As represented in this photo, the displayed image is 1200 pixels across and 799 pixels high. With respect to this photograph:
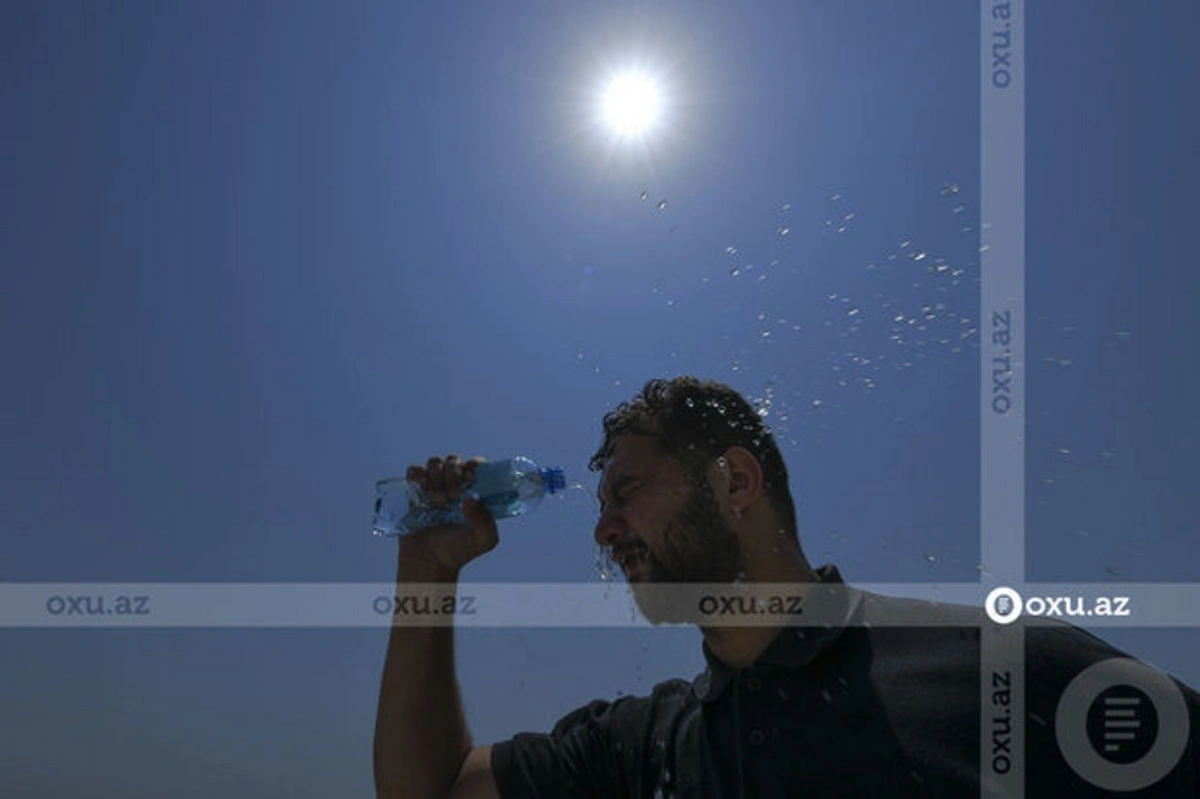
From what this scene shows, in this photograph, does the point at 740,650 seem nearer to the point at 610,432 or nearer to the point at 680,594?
the point at 680,594

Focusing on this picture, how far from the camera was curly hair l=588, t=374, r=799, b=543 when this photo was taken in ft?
12.2

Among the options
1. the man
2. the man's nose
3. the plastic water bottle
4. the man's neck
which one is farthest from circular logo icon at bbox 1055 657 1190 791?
the plastic water bottle

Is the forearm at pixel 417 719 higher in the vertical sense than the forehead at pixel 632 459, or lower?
lower

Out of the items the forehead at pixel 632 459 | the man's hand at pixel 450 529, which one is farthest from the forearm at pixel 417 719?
the forehead at pixel 632 459

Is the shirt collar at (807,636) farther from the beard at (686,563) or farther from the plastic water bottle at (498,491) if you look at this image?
the plastic water bottle at (498,491)

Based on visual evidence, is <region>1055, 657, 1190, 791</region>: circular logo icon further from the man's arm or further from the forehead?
the man's arm

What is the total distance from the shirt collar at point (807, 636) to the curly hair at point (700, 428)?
0.34 meters

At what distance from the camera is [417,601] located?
365cm

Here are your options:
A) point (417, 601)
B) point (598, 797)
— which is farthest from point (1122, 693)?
point (417, 601)

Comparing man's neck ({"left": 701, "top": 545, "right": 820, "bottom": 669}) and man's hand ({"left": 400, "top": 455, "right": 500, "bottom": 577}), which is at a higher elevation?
man's hand ({"left": 400, "top": 455, "right": 500, "bottom": 577})

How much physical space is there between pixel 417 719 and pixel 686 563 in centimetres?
112

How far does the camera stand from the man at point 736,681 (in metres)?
2.78

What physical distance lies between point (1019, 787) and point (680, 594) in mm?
1212

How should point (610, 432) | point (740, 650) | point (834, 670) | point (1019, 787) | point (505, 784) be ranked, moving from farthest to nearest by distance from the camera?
point (610, 432), point (505, 784), point (740, 650), point (834, 670), point (1019, 787)
